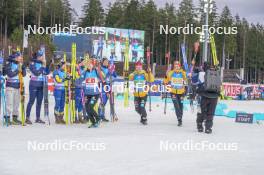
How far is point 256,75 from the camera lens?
374 feet

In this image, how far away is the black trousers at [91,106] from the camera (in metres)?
13.1

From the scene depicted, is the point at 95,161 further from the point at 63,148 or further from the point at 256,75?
the point at 256,75

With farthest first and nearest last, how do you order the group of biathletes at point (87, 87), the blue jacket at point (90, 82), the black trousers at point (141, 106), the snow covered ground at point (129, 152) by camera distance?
the black trousers at point (141, 106) < the blue jacket at point (90, 82) < the group of biathletes at point (87, 87) < the snow covered ground at point (129, 152)

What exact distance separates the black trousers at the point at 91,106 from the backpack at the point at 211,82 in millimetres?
2988

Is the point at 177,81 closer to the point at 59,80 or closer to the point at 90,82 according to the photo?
the point at 90,82

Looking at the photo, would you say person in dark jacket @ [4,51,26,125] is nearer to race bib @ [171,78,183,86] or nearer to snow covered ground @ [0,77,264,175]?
snow covered ground @ [0,77,264,175]

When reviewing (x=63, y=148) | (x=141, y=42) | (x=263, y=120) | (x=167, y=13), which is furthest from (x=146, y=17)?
(x=63, y=148)

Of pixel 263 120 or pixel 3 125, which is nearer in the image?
pixel 3 125

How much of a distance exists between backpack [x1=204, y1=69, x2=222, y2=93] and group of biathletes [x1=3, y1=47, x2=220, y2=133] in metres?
0.17

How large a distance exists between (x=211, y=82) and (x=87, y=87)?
3325 mm

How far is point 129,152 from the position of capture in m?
9.29

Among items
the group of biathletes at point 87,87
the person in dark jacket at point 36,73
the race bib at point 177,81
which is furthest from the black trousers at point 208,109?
the person in dark jacket at point 36,73

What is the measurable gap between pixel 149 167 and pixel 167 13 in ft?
310

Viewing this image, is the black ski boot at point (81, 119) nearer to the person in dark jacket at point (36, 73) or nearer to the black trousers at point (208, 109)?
the person in dark jacket at point (36, 73)
